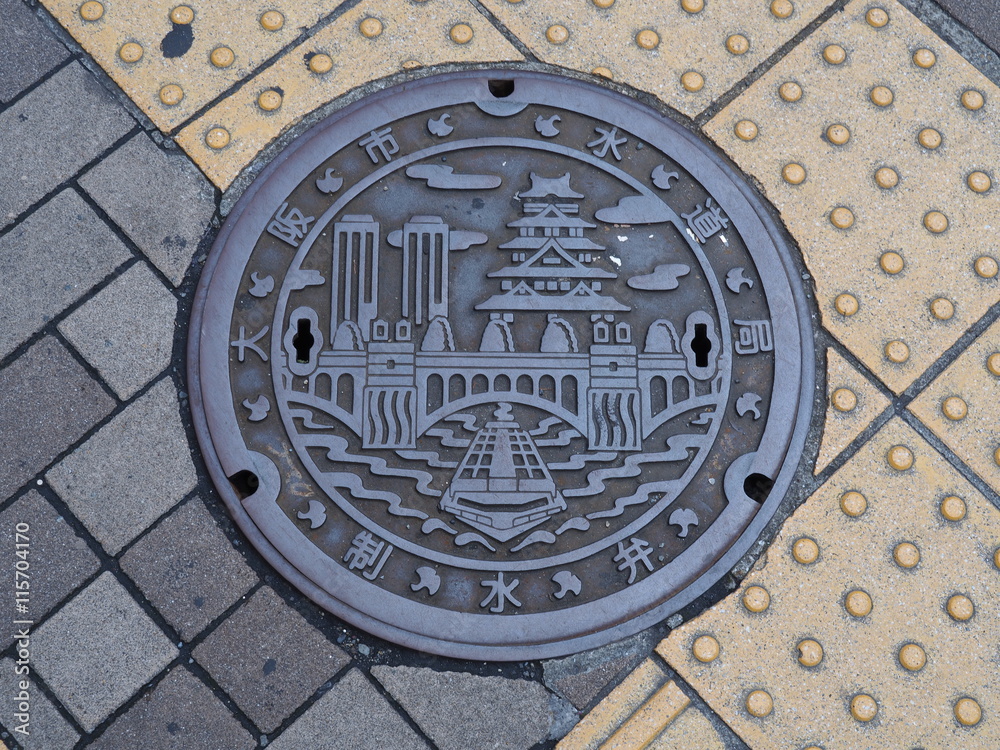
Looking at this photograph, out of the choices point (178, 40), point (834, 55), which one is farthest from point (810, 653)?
point (178, 40)

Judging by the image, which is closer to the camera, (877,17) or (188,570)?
(188,570)

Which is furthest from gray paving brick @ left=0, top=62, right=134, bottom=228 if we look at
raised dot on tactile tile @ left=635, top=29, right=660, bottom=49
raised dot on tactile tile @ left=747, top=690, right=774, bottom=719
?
raised dot on tactile tile @ left=747, top=690, right=774, bottom=719

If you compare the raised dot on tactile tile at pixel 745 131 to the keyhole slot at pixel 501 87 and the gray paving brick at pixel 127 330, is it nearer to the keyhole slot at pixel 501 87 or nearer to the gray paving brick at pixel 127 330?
the keyhole slot at pixel 501 87

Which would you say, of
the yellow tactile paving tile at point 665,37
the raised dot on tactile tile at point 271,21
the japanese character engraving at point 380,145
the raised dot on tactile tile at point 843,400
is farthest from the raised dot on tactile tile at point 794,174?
the raised dot on tactile tile at point 271,21

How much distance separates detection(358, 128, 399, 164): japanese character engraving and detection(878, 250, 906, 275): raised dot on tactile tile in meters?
1.13

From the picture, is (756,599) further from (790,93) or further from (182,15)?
(182,15)

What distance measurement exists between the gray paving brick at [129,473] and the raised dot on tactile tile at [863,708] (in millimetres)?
1419

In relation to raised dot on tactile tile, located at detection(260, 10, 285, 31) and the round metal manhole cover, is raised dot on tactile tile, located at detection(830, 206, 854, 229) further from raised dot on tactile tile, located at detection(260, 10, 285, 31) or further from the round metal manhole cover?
raised dot on tactile tile, located at detection(260, 10, 285, 31)

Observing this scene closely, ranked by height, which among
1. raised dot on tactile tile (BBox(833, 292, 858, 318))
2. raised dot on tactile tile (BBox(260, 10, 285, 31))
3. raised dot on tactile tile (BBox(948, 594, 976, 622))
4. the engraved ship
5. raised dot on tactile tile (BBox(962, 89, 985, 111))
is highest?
raised dot on tactile tile (BBox(962, 89, 985, 111))

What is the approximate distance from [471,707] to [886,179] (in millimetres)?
1498

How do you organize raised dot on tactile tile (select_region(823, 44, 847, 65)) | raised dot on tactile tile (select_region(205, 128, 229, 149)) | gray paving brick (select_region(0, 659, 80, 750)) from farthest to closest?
raised dot on tactile tile (select_region(823, 44, 847, 65)) → raised dot on tactile tile (select_region(205, 128, 229, 149)) → gray paving brick (select_region(0, 659, 80, 750))

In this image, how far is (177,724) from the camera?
1673mm

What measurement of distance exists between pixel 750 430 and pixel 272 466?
101 cm

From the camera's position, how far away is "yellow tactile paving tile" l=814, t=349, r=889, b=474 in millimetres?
1855
